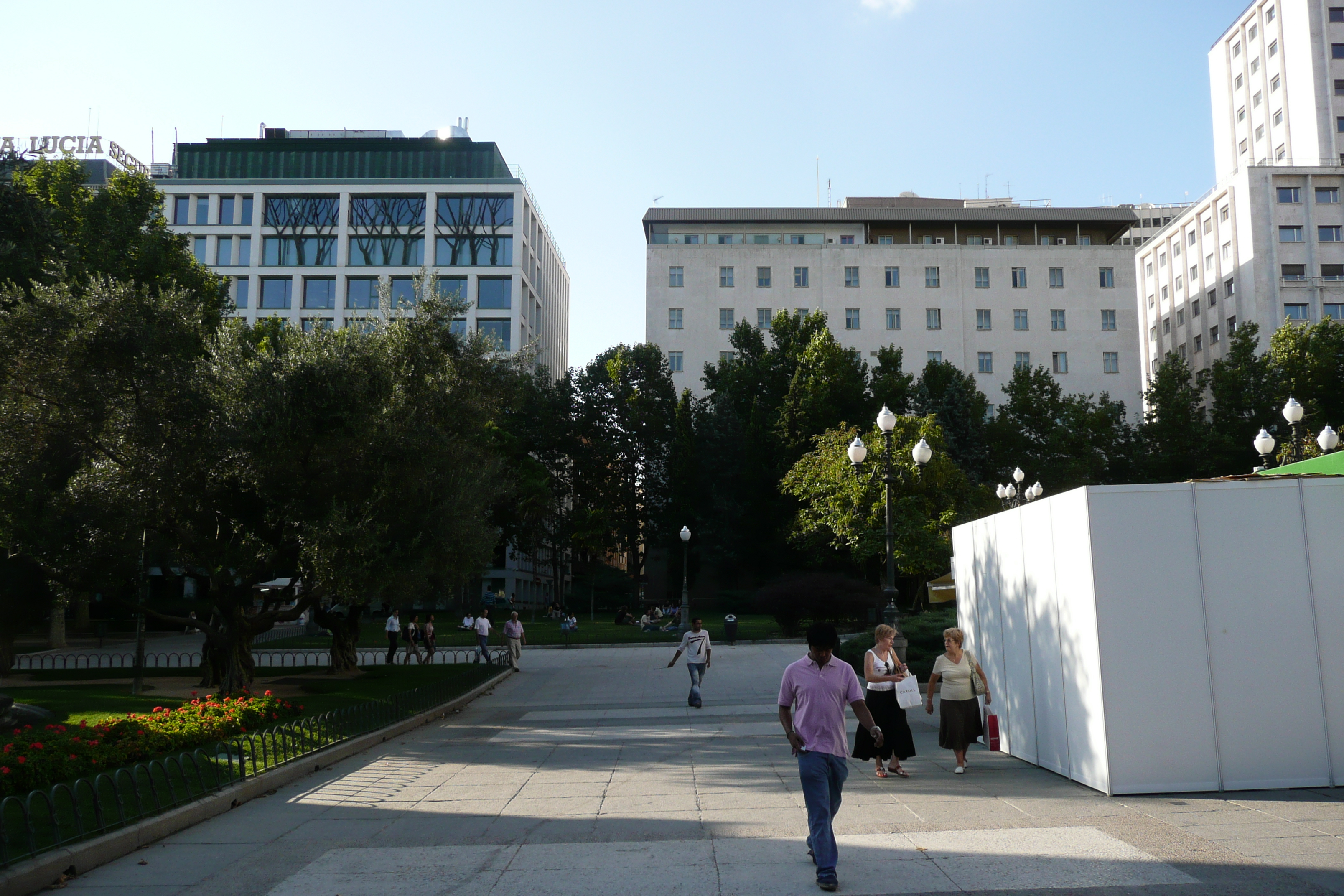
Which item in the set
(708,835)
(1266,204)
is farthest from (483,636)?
(1266,204)

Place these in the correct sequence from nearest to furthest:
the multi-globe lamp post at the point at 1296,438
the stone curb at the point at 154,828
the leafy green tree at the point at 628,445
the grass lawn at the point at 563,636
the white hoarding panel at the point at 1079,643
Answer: the stone curb at the point at 154,828 → the white hoarding panel at the point at 1079,643 → the multi-globe lamp post at the point at 1296,438 → the grass lawn at the point at 563,636 → the leafy green tree at the point at 628,445

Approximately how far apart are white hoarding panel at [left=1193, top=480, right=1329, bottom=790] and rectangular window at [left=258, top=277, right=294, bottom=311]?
72.0 metres

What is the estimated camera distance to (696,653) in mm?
Result: 18438

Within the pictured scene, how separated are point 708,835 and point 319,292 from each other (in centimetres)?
7111

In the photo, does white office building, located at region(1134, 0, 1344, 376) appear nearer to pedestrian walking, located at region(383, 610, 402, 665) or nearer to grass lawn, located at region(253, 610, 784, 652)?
grass lawn, located at region(253, 610, 784, 652)

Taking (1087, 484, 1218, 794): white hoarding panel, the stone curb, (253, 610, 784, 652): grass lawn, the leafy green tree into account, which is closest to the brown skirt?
(1087, 484, 1218, 794): white hoarding panel

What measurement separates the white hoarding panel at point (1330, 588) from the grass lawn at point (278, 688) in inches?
511

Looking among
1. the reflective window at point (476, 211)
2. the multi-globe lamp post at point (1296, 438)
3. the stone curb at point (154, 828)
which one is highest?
the reflective window at point (476, 211)

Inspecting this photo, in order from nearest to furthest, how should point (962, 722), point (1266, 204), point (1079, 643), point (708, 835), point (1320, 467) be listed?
point (708, 835)
point (1079, 643)
point (962, 722)
point (1320, 467)
point (1266, 204)

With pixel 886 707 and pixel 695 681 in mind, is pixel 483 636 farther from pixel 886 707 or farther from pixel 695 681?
pixel 886 707

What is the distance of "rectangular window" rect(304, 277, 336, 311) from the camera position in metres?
72.3

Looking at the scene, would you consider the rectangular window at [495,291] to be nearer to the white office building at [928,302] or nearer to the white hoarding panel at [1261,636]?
the white office building at [928,302]

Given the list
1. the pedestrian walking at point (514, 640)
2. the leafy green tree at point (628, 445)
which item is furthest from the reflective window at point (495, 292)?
the pedestrian walking at point (514, 640)

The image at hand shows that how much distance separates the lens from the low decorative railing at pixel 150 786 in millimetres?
7480
